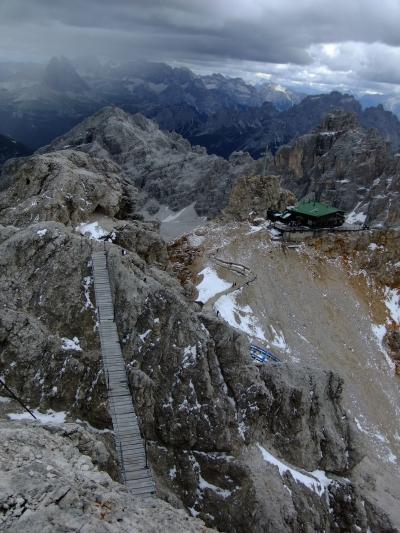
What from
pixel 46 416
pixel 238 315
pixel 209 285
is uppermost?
pixel 46 416

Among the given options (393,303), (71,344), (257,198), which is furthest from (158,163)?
(71,344)

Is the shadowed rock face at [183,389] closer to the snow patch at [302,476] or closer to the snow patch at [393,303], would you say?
the snow patch at [302,476]

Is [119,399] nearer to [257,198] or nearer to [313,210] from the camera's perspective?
[313,210]

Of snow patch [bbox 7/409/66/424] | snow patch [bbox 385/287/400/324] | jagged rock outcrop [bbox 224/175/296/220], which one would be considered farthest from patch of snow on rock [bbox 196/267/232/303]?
jagged rock outcrop [bbox 224/175/296/220]

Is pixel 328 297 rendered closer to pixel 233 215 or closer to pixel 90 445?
pixel 233 215

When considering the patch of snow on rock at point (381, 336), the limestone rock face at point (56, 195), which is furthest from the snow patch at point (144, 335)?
the patch of snow on rock at point (381, 336)
